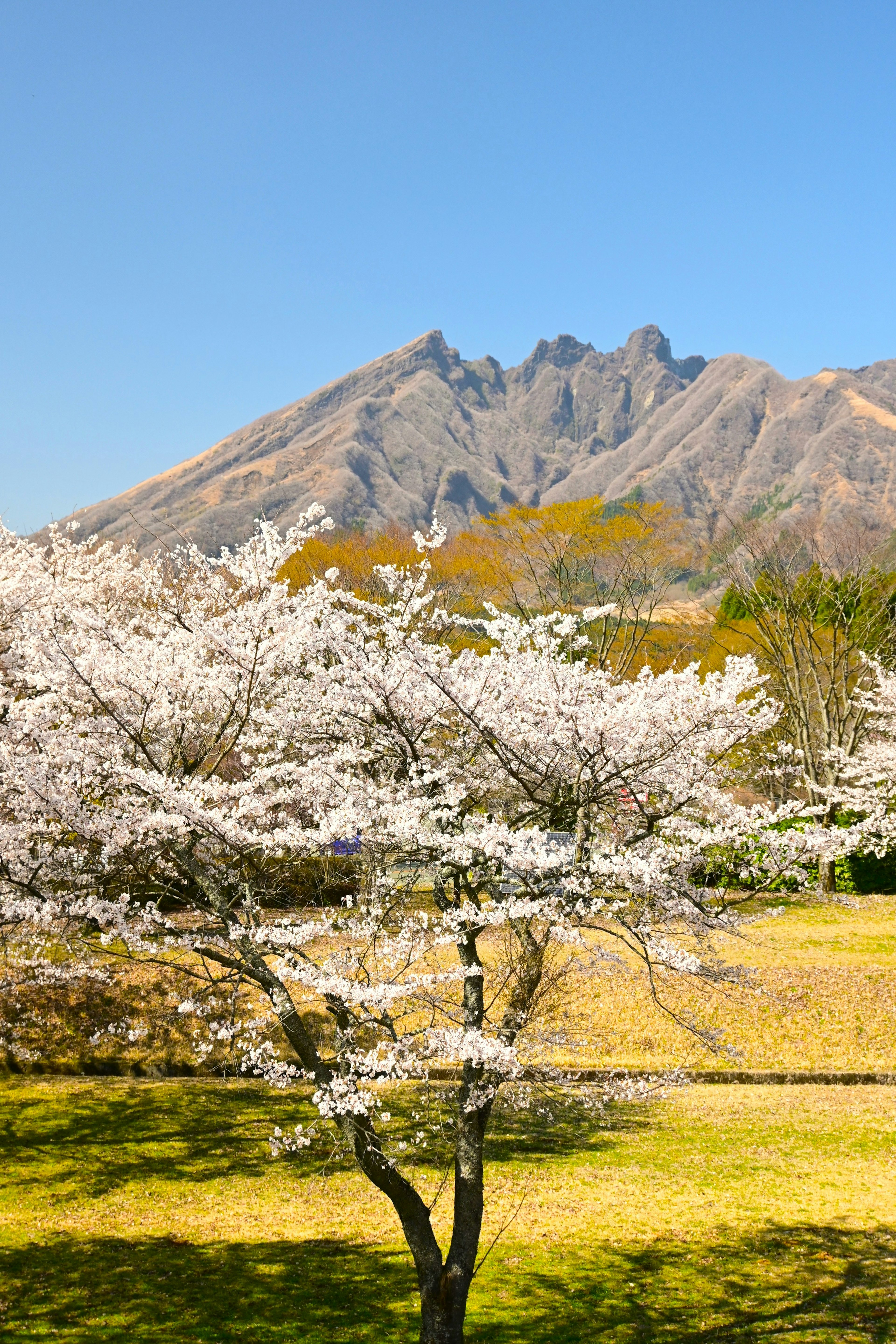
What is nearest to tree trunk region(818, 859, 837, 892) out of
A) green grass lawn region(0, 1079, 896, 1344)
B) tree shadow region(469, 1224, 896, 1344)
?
green grass lawn region(0, 1079, 896, 1344)

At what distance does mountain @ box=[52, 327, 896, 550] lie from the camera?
290 feet

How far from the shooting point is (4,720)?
292 inches

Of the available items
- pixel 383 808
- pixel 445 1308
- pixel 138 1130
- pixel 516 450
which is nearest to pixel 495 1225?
pixel 445 1308

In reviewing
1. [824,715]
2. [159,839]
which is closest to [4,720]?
[159,839]

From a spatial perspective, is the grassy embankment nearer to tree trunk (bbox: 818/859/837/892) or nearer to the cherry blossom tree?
the cherry blossom tree

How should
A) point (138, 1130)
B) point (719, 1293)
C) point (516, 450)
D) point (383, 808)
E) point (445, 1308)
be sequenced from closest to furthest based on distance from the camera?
point (445, 1308) < point (383, 808) < point (719, 1293) < point (138, 1130) < point (516, 450)

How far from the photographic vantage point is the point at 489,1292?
21.7ft

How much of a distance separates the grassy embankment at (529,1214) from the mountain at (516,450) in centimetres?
3201

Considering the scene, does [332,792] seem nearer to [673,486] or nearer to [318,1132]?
[318,1132]

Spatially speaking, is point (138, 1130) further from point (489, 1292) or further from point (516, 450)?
point (516, 450)

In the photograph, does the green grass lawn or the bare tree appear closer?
the green grass lawn

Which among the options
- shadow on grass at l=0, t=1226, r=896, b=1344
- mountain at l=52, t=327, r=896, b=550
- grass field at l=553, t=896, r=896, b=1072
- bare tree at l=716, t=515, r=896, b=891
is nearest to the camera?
shadow on grass at l=0, t=1226, r=896, b=1344

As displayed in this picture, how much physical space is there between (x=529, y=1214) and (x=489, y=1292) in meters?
1.69

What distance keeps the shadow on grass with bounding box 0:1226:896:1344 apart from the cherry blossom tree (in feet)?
3.99
